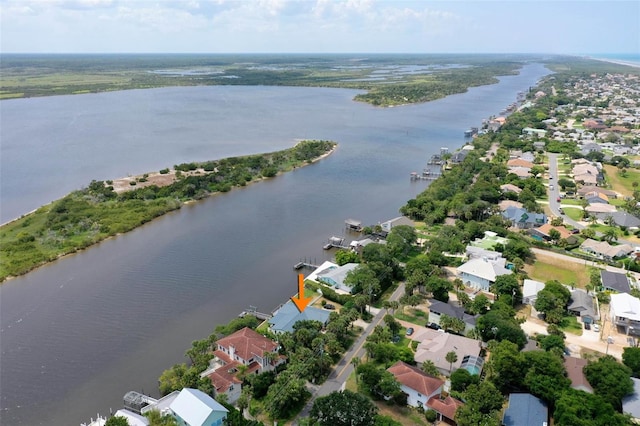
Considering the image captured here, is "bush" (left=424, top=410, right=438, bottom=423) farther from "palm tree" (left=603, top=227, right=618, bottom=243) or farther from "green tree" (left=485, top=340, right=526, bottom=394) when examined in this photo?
"palm tree" (left=603, top=227, right=618, bottom=243)

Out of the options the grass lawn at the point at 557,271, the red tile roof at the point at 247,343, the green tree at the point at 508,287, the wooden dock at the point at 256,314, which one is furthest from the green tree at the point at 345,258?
the grass lawn at the point at 557,271

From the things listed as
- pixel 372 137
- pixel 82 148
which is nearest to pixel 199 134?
pixel 82 148

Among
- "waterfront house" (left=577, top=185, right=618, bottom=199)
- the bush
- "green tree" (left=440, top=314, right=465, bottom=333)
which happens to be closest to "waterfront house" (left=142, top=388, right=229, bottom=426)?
the bush

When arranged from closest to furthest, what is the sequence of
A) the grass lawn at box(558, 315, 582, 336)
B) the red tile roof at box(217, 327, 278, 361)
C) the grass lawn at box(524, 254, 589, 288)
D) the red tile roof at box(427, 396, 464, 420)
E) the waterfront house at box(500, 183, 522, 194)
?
the red tile roof at box(427, 396, 464, 420)
the red tile roof at box(217, 327, 278, 361)
the grass lawn at box(558, 315, 582, 336)
the grass lawn at box(524, 254, 589, 288)
the waterfront house at box(500, 183, 522, 194)

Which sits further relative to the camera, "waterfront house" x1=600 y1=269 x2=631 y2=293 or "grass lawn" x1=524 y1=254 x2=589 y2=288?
"grass lawn" x1=524 y1=254 x2=589 y2=288

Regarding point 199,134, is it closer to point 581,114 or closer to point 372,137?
point 372,137

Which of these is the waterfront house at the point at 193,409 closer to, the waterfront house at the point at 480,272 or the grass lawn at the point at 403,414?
the grass lawn at the point at 403,414
